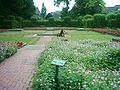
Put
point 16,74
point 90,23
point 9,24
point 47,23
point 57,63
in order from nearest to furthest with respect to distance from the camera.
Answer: point 57,63
point 16,74
point 9,24
point 90,23
point 47,23

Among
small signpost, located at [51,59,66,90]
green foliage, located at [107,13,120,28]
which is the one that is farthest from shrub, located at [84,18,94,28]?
small signpost, located at [51,59,66,90]

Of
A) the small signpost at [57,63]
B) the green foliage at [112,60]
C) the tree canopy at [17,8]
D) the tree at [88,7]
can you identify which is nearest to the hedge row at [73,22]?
the tree canopy at [17,8]

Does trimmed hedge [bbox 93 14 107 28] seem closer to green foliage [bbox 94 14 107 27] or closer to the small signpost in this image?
green foliage [bbox 94 14 107 27]

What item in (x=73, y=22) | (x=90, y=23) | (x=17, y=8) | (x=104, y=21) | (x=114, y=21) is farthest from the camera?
(x=17, y=8)

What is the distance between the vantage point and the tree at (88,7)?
55.8 meters

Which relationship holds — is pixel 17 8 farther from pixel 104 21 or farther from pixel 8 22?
pixel 104 21

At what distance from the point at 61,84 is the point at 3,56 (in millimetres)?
5570

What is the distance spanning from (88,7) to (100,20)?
14.3m

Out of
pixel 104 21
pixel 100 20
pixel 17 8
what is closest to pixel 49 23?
pixel 17 8

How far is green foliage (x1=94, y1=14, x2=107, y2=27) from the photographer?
41.7 m

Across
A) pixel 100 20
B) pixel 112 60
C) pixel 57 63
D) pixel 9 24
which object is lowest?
pixel 9 24

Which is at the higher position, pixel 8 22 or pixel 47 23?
pixel 8 22

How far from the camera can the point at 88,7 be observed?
5562 centimetres

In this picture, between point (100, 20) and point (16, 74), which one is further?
point (100, 20)
